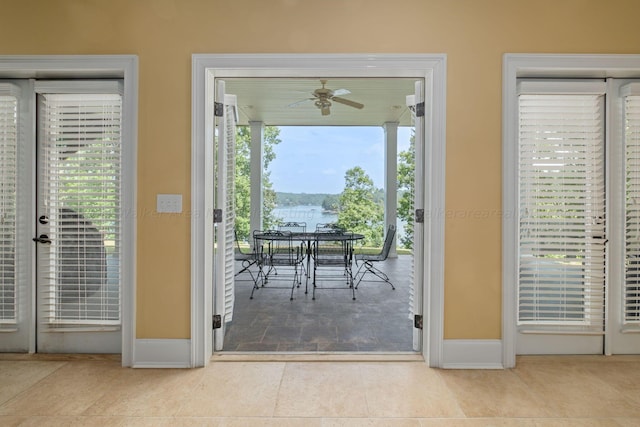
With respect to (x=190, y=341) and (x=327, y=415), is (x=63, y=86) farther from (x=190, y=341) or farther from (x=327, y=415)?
(x=327, y=415)

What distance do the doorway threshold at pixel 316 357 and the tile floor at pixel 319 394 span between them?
0.05 metres

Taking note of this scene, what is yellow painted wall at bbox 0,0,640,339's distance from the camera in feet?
8.54

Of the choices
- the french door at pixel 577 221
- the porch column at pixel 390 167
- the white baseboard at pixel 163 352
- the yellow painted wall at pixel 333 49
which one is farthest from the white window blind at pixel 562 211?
the porch column at pixel 390 167

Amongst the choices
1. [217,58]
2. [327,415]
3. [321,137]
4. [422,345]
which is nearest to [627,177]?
[422,345]

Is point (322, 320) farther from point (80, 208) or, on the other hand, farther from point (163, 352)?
point (80, 208)

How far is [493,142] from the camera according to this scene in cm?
263

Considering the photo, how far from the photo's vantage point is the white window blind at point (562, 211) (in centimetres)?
280

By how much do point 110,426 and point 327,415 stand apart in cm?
117

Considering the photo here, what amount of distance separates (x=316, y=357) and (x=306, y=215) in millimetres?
7488

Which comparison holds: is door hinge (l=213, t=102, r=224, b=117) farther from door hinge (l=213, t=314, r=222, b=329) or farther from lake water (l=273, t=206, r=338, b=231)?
lake water (l=273, t=206, r=338, b=231)

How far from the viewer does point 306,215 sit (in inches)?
401

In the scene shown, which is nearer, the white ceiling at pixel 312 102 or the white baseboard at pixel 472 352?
the white baseboard at pixel 472 352

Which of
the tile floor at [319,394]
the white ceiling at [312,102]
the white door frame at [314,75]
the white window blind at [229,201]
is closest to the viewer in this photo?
the tile floor at [319,394]

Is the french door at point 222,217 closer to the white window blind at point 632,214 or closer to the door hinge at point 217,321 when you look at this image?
the door hinge at point 217,321
